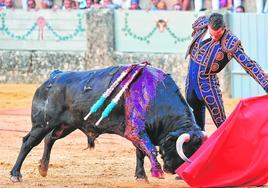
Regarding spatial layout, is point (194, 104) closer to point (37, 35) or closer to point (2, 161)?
point (2, 161)

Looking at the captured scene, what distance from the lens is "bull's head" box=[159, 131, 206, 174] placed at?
908cm

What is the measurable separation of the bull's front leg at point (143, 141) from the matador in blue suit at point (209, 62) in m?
0.66

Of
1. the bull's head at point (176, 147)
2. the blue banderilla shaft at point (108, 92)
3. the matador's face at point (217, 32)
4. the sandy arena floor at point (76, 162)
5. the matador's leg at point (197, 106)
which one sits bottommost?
the sandy arena floor at point (76, 162)

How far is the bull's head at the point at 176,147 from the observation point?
29.8 feet

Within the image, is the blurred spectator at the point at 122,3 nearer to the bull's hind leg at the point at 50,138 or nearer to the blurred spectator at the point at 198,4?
the blurred spectator at the point at 198,4

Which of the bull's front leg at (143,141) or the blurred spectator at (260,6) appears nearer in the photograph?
the bull's front leg at (143,141)

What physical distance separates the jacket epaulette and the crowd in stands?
7.99 m

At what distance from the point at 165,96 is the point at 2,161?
2458 mm

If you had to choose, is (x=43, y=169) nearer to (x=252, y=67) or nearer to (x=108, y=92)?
(x=108, y=92)

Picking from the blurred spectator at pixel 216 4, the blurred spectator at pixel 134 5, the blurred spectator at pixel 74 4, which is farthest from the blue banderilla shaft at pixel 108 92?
the blurred spectator at pixel 74 4

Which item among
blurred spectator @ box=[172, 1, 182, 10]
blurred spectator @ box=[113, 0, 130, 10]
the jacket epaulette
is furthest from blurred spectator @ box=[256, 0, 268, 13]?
the jacket epaulette

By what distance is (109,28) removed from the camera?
1916cm

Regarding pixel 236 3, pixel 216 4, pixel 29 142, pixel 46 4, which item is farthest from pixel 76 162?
pixel 46 4

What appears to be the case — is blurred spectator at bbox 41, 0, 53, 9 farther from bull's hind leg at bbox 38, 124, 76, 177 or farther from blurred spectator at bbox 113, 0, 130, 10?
bull's hind leg at bbox 38, 124, 76, 177
